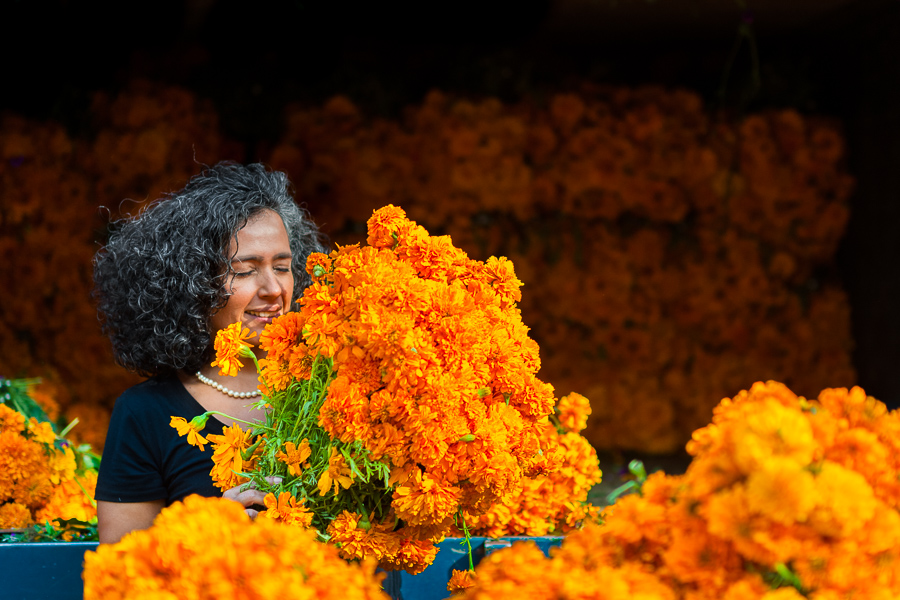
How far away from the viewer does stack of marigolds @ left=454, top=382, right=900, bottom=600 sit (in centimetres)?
67

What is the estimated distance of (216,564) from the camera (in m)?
0.72

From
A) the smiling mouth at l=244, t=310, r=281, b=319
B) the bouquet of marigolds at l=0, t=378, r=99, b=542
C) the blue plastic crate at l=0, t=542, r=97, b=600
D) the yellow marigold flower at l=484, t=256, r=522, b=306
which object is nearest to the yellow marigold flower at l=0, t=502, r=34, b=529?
the bouquet of marigolds at l=0, t=378, r=99, b=542

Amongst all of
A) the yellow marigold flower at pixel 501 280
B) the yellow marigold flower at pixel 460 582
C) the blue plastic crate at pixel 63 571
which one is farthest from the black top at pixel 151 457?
the yellow marigold flower at pixel 501 280

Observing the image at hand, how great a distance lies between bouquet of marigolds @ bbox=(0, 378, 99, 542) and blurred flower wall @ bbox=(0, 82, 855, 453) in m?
1.75

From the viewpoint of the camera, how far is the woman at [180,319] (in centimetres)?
141

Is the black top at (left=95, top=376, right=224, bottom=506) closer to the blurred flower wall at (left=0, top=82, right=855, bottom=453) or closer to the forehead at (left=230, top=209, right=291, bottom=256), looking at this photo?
the forehead at (left=230, top=209, right=291, bottom=256)

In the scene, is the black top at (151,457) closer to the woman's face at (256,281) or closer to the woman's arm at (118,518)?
the woman's arm at (118,518)

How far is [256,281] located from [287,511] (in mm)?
574

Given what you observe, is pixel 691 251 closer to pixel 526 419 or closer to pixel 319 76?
pixel 319 76

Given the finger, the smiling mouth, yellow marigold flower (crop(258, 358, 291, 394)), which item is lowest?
the finger

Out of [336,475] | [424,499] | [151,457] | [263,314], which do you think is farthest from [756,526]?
[151,457]

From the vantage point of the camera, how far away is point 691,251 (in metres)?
4.19

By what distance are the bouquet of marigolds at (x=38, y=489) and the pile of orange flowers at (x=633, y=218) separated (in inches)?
83.1

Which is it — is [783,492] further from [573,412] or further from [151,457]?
[151,457]
